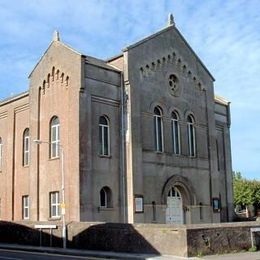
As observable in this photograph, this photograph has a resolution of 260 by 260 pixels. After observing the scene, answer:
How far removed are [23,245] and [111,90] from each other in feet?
36.8

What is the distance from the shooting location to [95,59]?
34531 millimetres

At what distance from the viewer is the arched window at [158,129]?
35.2 m

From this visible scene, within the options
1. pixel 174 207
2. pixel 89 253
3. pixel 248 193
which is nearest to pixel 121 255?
pixel 89 253

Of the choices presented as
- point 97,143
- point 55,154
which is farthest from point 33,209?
point 97,143

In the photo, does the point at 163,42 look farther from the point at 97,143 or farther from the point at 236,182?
the point at 236,182

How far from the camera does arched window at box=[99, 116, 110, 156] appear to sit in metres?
32.5

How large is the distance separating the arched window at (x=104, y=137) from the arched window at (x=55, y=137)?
287 cm

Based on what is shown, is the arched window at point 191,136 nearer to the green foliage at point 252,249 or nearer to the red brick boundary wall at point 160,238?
the red brick boundary wall at point 160,238

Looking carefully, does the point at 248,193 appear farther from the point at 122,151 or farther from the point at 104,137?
the point at 104,137

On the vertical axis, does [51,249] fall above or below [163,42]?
below

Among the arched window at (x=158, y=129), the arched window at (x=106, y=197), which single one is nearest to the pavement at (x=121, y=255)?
the arched window at (x=106, y=197)

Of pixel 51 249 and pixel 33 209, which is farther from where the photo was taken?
pixel 33 209

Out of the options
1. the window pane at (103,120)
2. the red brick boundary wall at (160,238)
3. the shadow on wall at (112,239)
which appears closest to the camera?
the red brick boundary wall at (160,238)

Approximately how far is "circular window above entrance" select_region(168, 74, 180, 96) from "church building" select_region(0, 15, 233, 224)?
0.08m
